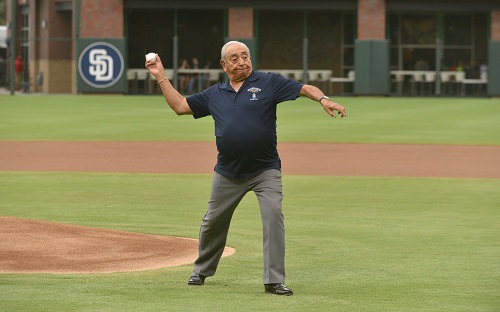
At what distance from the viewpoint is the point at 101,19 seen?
49.9 metres

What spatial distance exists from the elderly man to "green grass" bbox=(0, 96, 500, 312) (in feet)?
1.60

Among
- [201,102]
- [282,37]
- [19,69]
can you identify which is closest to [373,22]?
[282,37]

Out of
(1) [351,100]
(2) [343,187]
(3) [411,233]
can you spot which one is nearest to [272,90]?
(3) [411,233]

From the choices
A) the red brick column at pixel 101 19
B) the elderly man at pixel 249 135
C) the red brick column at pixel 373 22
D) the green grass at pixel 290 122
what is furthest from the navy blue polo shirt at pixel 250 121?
the red brick column at pixel 101 19

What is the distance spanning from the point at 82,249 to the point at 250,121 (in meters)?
2.78

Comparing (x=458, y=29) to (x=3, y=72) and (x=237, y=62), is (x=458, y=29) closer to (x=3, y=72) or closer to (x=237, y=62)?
(x=3, y=72)

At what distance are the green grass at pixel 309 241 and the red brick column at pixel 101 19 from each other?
1235 inches

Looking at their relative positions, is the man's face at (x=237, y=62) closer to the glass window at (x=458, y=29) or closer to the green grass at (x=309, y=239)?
the green grass at (x=309, y=239)

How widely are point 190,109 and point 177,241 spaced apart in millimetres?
2671

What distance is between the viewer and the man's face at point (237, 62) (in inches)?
335

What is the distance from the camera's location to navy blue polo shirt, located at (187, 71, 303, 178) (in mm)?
8539

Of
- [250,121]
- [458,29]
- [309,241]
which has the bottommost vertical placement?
[309,241]

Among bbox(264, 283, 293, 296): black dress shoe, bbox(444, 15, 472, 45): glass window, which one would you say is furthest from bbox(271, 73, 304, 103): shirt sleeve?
bbox(444, 15, 472, 45): glass window

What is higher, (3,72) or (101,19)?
(101,19)
